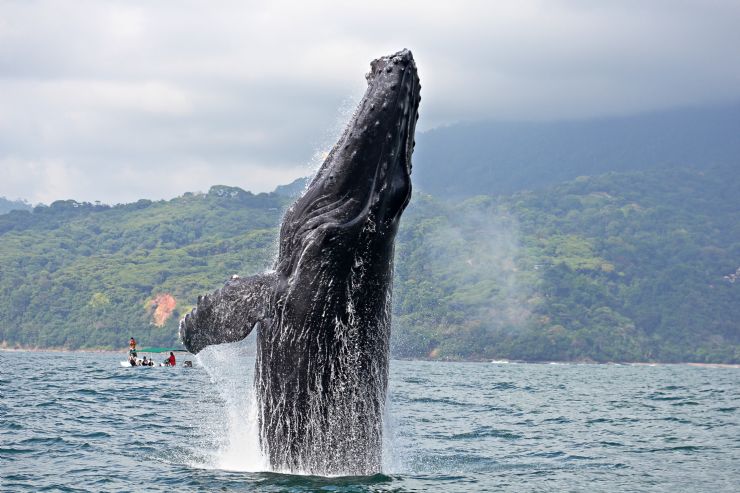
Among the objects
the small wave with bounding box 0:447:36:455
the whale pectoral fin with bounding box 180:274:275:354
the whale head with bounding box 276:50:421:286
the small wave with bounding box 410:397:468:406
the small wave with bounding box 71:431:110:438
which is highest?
the whale head with bounding box 276:50:421:286

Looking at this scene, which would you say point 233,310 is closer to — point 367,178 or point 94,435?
point 367,178

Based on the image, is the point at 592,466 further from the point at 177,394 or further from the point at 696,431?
the point at 177,394

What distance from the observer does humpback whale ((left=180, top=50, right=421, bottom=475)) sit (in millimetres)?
9672

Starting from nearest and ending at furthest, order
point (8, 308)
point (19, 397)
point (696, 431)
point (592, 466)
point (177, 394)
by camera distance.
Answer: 1. point (592, 466)
2. point (696, 431)
3. point (19, 397)
4. point (177, 394)
5. point (8, 308)

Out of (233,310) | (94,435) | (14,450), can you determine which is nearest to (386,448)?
(233,310)

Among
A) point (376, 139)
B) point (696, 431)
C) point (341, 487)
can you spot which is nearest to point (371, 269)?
point (376, 139)

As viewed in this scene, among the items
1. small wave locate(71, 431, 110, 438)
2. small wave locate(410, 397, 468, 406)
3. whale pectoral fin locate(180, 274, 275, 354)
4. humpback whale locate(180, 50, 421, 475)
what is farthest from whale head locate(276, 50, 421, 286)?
small wave locate(410, 397, 468, 406)

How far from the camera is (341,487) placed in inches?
388

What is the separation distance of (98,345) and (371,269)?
157889mm

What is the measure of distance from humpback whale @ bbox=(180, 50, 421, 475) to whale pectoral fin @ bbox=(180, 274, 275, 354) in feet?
0.03

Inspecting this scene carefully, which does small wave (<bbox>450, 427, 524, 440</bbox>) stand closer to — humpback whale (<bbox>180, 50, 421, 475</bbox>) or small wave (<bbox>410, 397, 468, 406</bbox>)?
humpback whale (<bbox>180, 50, 421, 475</bbox>)

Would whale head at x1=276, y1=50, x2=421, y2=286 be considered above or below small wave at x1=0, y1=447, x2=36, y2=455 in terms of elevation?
above

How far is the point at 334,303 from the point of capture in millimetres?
9805

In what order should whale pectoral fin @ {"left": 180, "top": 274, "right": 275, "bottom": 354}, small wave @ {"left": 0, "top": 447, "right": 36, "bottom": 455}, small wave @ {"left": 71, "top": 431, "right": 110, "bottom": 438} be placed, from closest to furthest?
whale pectoral fin @ {"left": 180, "top": 274, "right": 275, "bottom": 354}
small wave @ {"left": 0, "top": 447, "right": 36, "bottom": 455}
small wave @ {"left": 71, "top": 431, "right": 110, "bottom": 438}
